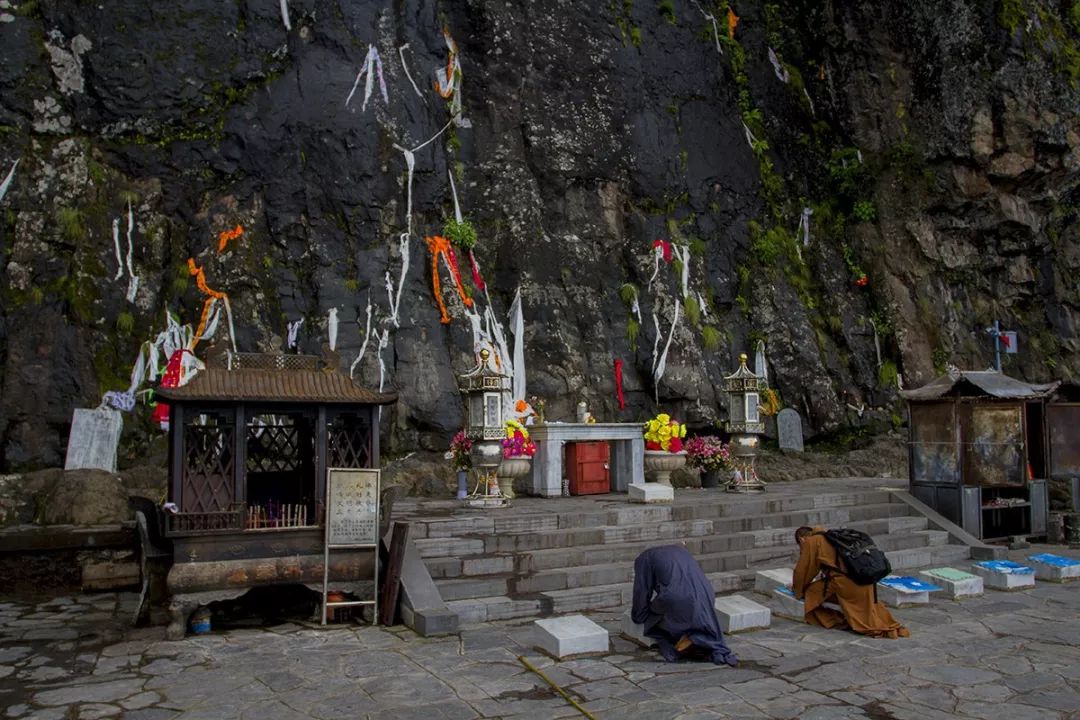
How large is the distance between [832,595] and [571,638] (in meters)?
2.55

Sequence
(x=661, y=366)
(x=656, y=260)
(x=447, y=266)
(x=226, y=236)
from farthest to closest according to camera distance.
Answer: (x=656, y=260), (x=661, y=366), (x=447, y=266), (x=226, y=236)

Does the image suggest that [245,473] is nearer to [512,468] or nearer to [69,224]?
[512,468]

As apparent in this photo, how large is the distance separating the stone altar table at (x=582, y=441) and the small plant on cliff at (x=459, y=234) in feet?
17.5

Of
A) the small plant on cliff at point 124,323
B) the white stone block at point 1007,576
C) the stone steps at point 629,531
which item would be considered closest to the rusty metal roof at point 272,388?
the stone steps at point 629,531

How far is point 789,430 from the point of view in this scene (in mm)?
18641

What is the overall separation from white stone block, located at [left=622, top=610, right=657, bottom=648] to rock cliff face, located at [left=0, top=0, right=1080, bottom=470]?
29.8ft

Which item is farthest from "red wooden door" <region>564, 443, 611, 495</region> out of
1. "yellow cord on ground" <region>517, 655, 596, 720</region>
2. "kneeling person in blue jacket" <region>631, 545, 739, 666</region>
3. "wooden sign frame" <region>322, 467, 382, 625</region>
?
"yellow cord on ground" <region>517, 655, 596, 720</region>

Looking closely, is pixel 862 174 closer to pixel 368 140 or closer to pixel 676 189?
pixel 676 189

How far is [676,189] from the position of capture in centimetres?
1988

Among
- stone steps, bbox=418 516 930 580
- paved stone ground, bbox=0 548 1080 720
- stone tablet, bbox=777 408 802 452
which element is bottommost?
paved stone ground, bbox=0 548 1080 720

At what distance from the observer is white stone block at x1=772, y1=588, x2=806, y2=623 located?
24.6ft

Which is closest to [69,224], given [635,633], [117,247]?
[117,247]

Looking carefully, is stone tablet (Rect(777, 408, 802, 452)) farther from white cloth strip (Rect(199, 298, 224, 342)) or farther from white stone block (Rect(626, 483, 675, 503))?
white cloth strip (Rect(199, 298, 224, 342))

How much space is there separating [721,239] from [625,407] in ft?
17.8
